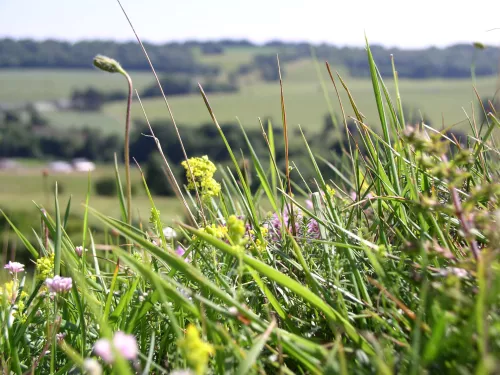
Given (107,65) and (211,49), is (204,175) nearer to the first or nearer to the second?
(107,65)

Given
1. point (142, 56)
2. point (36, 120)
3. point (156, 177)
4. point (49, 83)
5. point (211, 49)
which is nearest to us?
point (156, 177)

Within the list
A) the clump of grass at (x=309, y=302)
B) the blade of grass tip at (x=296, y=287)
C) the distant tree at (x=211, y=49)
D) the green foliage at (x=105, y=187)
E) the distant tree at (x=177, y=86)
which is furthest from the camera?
the distant tree at (x=211, y=49)

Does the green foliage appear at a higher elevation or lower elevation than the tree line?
lower

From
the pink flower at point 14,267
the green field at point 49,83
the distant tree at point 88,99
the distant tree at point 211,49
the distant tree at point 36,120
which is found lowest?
the distant tree at point 36,120

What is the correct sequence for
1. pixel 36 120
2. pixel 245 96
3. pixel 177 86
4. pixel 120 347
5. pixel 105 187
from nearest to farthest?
pixel 120 347
pixel 105 187
pixel 36 120
pixel 177 86
pixel 245 96

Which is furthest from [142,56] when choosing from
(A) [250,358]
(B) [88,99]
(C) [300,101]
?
(A) [250,358]

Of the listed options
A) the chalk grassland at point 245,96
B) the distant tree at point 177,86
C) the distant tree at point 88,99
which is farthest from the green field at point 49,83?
the distant tree at point 177,86

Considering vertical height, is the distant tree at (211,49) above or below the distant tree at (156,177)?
above

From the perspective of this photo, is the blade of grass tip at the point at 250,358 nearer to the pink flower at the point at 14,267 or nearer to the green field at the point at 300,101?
the pink flower at the point at 14,267

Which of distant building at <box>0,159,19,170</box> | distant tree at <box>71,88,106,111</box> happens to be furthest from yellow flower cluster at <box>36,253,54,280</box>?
distant tree at <box>71,88,106,111</box>

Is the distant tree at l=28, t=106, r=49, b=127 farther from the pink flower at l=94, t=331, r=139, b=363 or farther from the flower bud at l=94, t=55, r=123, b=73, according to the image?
the pink flower at l=94, t=331, r=139, b=363

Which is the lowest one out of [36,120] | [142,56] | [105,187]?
[105,187]

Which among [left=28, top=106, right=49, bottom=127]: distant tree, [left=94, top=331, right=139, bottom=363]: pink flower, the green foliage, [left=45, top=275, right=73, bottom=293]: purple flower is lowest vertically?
the green foliage

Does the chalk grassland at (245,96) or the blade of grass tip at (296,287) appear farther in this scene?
the chalk grassland at (245,96)
